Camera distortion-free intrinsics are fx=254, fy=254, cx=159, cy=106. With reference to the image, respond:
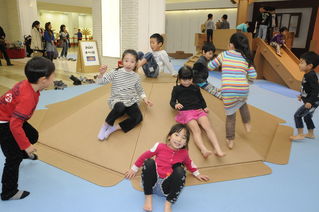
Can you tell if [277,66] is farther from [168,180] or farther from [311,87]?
[168,180]

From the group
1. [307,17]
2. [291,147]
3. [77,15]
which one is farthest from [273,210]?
[77,15]

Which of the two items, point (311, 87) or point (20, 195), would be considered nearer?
point (20, 195)

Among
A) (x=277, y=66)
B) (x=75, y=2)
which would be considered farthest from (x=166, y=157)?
(x=75, y=2)

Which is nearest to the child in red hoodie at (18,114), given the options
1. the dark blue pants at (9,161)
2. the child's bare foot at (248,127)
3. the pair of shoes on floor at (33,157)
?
the dark blue pants at (9,161)

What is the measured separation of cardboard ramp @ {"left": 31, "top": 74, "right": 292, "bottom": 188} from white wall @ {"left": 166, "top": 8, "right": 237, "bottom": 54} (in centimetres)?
1333

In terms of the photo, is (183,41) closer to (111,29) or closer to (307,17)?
(307,17)

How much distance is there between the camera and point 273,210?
2.29 m

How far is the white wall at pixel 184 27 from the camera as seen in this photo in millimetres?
16469

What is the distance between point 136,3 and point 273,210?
24.3ft

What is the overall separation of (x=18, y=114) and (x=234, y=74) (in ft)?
7.83

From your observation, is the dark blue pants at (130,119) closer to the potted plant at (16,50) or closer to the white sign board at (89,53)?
the white sign board at (89,53)

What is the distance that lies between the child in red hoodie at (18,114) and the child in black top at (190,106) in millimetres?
1620

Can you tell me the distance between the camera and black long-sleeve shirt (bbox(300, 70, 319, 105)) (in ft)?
12.0

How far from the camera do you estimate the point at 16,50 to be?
1258 cm
